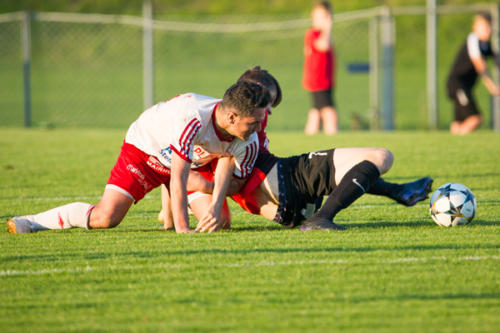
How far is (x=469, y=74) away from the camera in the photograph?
516 inches

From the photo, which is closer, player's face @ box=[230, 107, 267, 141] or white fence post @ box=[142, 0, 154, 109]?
player's face @ box=[230, 107, 267, 141]

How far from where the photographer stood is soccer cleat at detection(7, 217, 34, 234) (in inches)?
203

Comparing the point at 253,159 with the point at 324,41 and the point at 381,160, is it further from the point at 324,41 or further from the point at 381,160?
the point at 324,41

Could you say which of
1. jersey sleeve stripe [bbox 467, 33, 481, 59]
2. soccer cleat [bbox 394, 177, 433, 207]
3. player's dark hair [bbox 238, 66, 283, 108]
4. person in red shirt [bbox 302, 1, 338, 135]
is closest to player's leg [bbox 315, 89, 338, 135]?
person in red shirt [bbox 302, 1, 338, 135]

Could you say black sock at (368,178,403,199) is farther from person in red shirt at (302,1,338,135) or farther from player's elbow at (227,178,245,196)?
person in red shirt at (302,1,338,135)

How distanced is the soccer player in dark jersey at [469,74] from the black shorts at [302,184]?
837 cm

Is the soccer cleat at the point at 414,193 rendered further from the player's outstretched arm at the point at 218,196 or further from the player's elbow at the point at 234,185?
the player's outstretched arm at the point at 218,196

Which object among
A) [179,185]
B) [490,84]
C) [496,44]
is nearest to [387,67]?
[496,44]

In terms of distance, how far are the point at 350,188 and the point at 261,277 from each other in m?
1.36

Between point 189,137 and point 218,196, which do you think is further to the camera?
point 218,196

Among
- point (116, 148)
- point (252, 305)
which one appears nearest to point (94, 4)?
point (116, 148)

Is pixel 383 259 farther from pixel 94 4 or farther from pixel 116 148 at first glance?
pixel 94 4

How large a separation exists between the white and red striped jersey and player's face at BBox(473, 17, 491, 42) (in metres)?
8.71

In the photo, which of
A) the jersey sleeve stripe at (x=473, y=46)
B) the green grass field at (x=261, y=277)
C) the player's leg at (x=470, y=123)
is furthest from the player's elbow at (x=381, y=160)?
the player's leg at (x=470, y=123)
